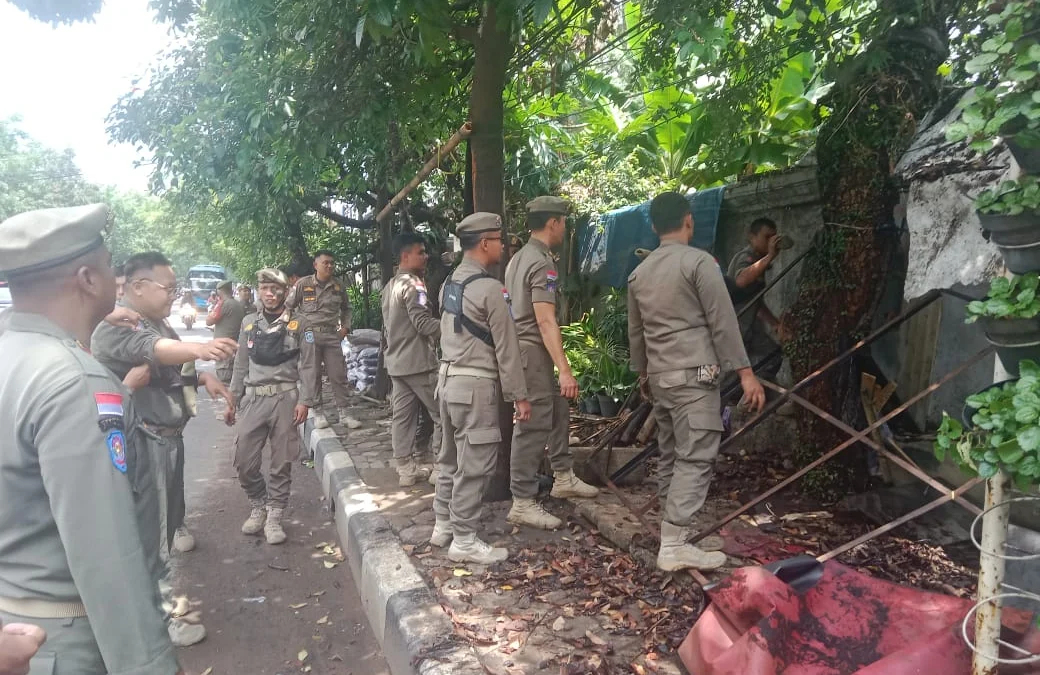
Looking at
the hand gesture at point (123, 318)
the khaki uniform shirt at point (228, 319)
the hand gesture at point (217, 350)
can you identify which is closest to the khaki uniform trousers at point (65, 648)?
the hand gesture at point (217, 350)

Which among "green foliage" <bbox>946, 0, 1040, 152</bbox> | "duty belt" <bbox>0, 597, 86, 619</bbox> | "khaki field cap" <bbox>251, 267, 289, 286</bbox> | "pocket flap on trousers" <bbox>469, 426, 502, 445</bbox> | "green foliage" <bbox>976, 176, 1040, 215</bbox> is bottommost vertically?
"pocket flap on trousers" <bbox>469, 426, 502, 445</bbox>

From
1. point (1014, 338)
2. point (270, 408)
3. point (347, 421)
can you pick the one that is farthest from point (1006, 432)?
point (347, 421)

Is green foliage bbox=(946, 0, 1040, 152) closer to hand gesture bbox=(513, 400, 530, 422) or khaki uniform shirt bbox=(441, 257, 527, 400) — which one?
khaki uniform shirt bbox=(441, 257, 527, 400)

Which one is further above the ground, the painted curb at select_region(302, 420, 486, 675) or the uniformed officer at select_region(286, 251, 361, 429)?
the uniformed officer at select_region(286, 251, 361, 429)

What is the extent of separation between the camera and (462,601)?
12.1 feet

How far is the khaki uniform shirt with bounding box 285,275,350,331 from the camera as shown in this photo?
8156 millimetres

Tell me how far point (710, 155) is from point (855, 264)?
11.8 feet

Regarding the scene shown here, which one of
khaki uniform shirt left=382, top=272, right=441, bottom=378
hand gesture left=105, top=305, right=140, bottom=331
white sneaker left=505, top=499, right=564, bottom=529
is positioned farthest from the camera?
khaki uniform shirt left=382, top=272, right=441, bottom=378

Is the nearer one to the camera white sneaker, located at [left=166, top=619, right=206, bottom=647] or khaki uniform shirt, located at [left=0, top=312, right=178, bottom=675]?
khaki uniform shirt, located at [left=0, top=312, right=178, bottom=675]

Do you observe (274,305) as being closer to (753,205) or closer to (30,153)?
(753,205)

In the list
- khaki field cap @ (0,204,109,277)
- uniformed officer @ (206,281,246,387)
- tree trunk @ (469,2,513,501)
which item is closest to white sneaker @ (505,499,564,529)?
tree trunk @ (469,2,513,501)

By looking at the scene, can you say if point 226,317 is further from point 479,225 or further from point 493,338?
point 493,338

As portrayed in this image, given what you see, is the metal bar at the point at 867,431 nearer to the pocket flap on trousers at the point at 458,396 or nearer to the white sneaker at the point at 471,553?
the white sneaker at the point at 471,553

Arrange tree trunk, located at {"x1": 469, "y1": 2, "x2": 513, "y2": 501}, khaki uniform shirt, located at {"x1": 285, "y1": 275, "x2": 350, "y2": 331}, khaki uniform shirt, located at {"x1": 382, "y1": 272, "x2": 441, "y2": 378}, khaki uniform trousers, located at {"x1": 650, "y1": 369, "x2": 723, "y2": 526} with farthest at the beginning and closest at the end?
1. khaki uniform shirt, located at {"x1": 285, "y1": 275, "x2": 350, "y2": 331}
2. khaki uniform shirt, located at {"x1": 382, "y1": 272, "x2": 441, "y2": 378}
3. tree trunk, located at {"x1": 469, "y1": 2, "x2": 513, "y2": 501}
4. khaki uniform trousers, located at {"x1": 650, "y1": 369, "x2": 723, "y2": 526}
